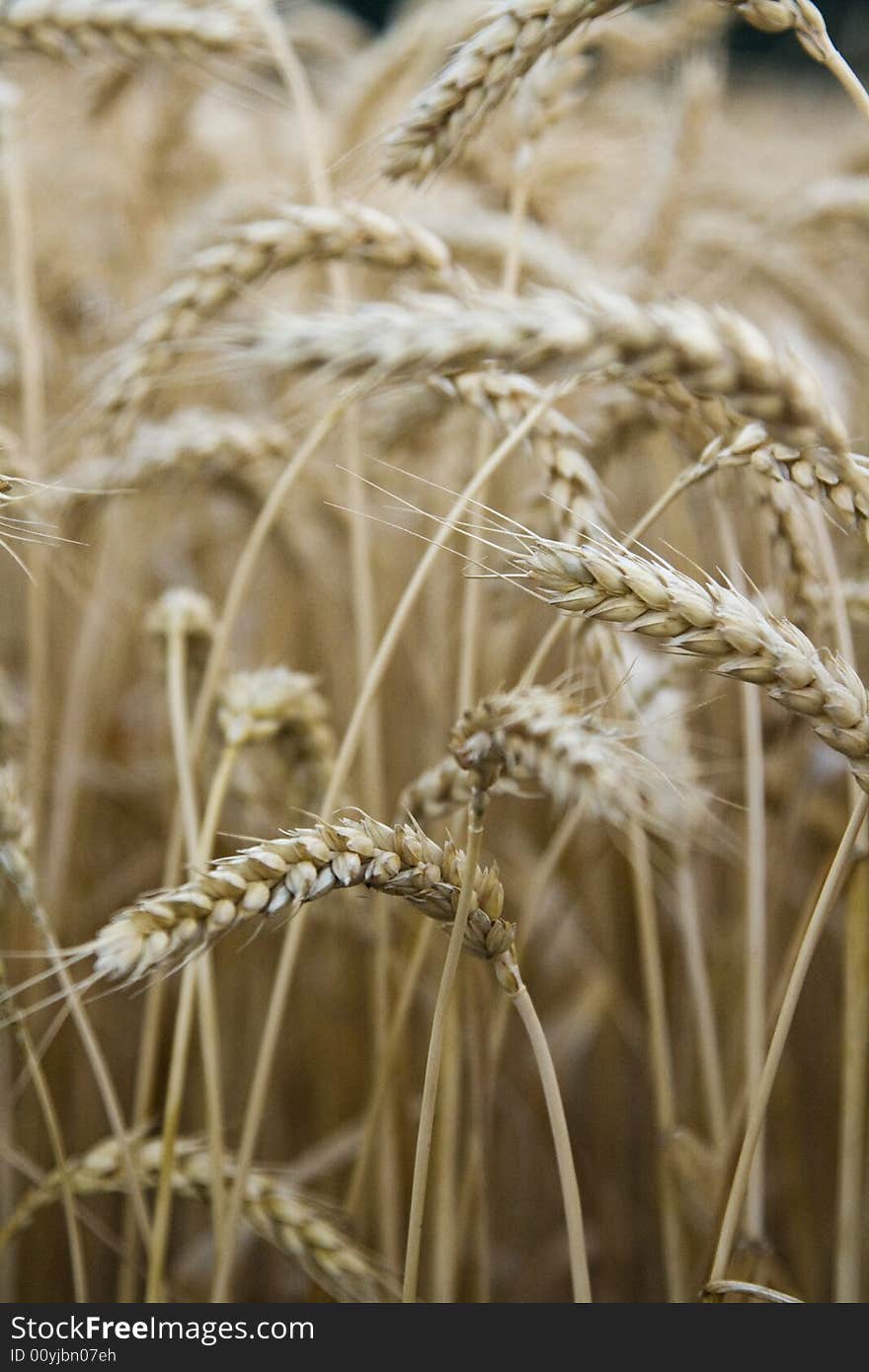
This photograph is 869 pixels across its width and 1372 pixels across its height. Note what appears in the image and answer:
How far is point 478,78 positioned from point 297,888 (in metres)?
0.55

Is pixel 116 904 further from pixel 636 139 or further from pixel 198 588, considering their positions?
pixel 636 139

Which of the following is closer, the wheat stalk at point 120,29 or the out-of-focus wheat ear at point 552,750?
the out-of-focus wheat ear at point 552,750

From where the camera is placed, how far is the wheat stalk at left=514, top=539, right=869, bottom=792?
56 cm

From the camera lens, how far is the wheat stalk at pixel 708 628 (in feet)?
1.85

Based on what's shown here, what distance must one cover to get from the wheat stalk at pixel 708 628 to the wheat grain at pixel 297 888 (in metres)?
0.16

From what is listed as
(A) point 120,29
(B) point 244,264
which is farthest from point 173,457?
(A) point 120,29

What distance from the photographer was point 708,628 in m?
0.57

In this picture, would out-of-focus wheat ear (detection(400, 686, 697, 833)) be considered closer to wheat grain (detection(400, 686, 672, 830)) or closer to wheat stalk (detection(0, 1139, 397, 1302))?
wheat grain (detection(400, 686, 672, 830))

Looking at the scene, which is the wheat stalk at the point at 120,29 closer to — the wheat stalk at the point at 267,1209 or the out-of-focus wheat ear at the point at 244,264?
the out-of-focus wheat ear at the point at 244,264

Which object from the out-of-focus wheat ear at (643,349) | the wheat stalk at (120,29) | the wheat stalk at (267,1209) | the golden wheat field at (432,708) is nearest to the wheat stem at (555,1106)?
the golden wheat field at (432,708)

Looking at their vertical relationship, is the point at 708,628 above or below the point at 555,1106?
above

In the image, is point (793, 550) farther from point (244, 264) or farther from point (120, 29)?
point (120, 29)

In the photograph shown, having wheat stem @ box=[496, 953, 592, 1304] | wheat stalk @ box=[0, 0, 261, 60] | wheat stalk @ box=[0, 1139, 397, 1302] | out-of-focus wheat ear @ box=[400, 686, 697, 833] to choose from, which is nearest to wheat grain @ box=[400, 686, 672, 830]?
out-of-focus wheat ear @ box=[400, 686, 697, 833]

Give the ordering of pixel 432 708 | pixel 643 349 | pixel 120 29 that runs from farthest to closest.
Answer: pixel 432 708, pixel 120 29, pixel 643 349
